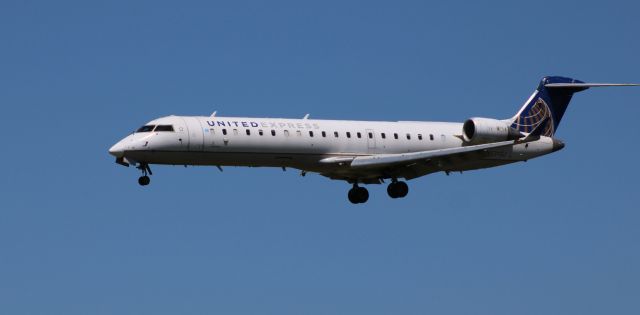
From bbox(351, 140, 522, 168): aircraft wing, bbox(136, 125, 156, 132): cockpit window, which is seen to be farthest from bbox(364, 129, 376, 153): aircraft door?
bbox(136, 125, 156, 132): cockpit window

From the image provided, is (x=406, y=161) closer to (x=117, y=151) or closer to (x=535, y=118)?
(x=535, y=118)

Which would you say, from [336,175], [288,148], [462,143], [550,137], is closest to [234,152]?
[288,148]

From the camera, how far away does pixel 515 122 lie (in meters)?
56.2

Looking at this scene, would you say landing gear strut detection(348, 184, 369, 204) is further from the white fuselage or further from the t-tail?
the t-tail

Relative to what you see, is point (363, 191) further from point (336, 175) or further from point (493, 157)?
point (493, 157)

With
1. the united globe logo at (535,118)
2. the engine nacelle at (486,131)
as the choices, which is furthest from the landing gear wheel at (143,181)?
the united globe logo at (535,118)

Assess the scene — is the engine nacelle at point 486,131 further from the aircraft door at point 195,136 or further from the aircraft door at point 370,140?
the aircraft door at point 195,136

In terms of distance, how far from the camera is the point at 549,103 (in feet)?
187

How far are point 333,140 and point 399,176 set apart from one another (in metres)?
3.22

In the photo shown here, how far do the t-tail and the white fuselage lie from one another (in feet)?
5.03

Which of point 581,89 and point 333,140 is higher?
point 581,89

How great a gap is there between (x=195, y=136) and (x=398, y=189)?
8379 mm

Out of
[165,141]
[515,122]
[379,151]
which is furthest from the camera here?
[515,122]

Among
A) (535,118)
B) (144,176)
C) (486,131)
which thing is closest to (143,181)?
(144,176)
